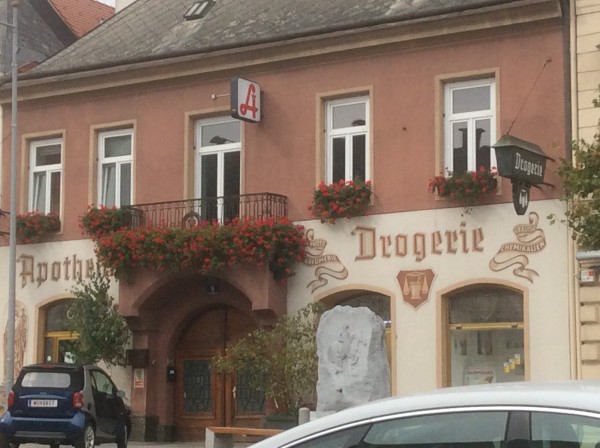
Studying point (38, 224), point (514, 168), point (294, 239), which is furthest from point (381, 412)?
point (38, 224)

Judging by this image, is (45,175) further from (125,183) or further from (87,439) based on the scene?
(87,439)

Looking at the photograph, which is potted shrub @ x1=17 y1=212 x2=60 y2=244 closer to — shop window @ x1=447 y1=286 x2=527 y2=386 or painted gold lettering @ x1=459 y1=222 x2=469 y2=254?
shop window @ x1=447 y1=286 x2=527 y2=386

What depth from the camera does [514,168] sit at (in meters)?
18.9

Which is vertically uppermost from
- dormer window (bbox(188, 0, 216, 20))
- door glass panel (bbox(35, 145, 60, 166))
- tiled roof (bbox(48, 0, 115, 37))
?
tiled roof (bbox(48, 0, 115, 37))

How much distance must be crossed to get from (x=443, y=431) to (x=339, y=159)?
61.0 ft

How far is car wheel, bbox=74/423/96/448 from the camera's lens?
19188 millimetres

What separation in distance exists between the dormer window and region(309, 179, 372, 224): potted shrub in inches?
237

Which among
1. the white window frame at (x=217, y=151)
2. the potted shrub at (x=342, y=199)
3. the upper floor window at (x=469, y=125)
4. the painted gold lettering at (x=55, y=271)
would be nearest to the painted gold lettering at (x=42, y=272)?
the painted gold lettering at (x=55, y=271)

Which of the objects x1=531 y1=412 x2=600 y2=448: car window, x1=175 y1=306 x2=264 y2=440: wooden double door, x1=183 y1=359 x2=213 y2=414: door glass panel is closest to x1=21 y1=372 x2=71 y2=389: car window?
x1=175 y1=306 x2=264 y2=440: wooden double door

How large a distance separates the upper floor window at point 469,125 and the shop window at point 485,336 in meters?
2.23

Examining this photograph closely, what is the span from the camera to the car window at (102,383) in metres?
20.3

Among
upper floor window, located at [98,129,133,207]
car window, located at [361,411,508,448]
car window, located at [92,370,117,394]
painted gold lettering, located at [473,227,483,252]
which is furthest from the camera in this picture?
upper floor window, located at [98,129,133,207]

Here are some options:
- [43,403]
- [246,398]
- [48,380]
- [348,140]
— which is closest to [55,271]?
[246,398]

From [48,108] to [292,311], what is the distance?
7742mm
